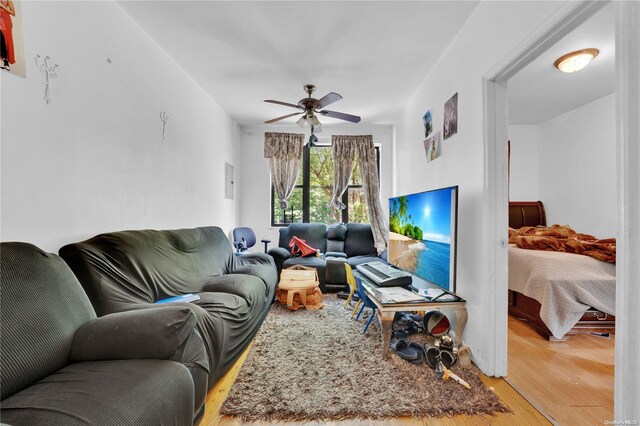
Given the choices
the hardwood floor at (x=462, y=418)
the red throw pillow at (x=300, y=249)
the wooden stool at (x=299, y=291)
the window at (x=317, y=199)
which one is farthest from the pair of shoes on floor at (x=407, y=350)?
the window at (x=317, y=199)

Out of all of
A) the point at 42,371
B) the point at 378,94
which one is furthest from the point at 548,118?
the point at 42,371

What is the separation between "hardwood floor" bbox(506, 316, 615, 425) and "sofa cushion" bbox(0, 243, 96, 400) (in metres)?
2.44

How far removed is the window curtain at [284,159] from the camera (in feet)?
16.4

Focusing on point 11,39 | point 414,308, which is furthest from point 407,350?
point 11,39

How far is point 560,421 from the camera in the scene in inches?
58.9

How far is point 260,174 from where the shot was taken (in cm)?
513

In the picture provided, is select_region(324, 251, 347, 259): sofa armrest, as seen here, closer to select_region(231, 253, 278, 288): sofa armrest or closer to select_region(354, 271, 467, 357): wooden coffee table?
select_region(231, 253, 278, 288): sofa armrest

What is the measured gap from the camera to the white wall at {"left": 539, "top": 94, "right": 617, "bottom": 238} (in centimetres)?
393

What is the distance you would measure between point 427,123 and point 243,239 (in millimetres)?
3316

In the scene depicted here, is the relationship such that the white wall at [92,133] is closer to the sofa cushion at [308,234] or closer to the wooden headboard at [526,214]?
the sofa cushion at [308,234]

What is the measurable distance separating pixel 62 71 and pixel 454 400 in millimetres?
3049

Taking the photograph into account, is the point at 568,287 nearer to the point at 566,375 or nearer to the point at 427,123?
the point at 566,375

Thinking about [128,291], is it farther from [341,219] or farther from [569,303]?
[341,219]

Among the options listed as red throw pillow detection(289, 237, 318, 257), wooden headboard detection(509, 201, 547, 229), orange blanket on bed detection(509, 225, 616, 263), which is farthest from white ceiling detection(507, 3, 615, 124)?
red throw pillow detection(289, 237, 318, 257)
